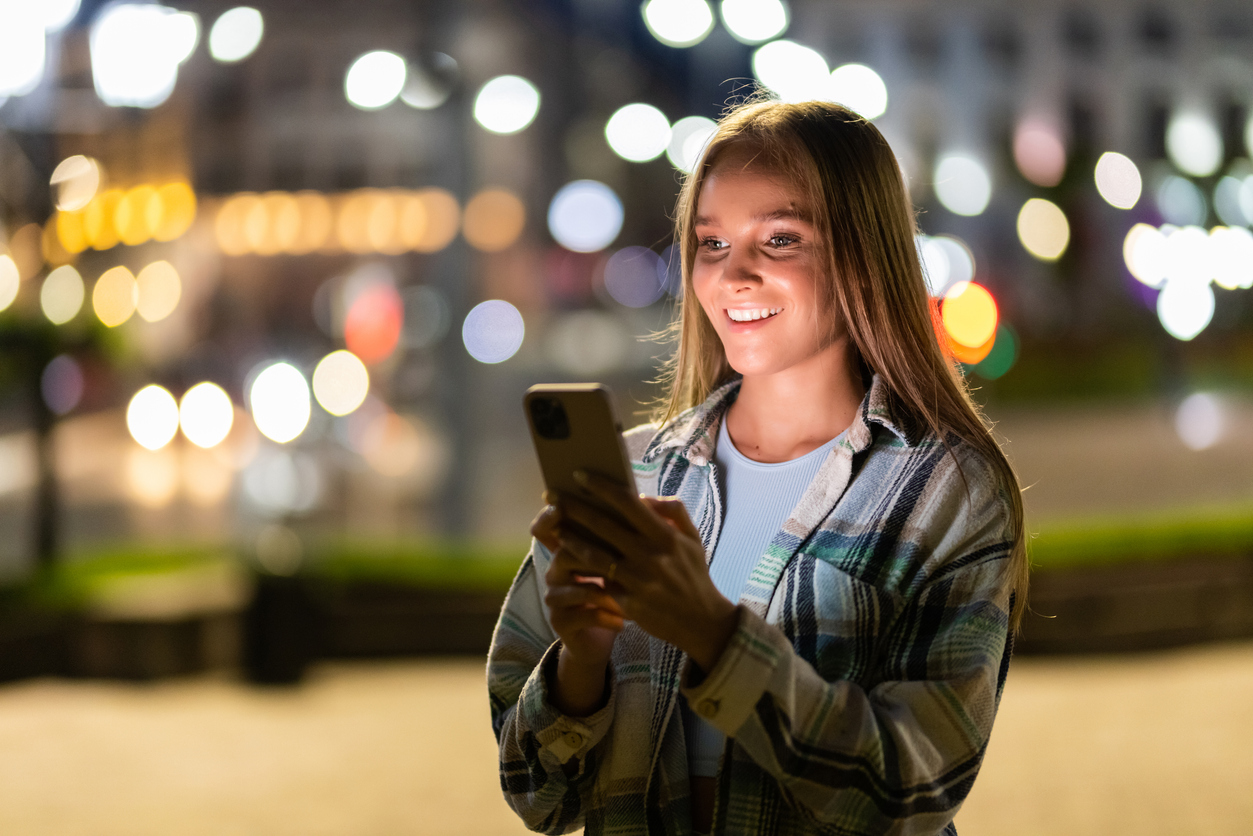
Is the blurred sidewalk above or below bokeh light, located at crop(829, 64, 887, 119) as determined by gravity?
below

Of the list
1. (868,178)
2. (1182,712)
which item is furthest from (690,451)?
(1182,712)

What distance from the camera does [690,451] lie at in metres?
2.21

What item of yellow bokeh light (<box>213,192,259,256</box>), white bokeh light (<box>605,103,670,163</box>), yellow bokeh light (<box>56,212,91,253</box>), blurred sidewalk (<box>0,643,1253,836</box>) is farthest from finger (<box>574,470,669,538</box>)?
yellow bokeh light (<box>213,192,259,256</box>)

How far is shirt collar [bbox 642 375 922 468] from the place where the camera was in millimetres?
1972

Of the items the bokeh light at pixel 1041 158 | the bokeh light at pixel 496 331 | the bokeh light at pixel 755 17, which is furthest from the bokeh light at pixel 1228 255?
the bokeh light at pixel 496 331

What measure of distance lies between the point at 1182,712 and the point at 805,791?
5474 millimetres

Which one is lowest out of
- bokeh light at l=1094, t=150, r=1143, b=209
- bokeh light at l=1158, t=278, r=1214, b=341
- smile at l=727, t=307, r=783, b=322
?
bokeh light at l=1158, t=278, r=1214, b=341

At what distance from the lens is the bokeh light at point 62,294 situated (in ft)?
30.5

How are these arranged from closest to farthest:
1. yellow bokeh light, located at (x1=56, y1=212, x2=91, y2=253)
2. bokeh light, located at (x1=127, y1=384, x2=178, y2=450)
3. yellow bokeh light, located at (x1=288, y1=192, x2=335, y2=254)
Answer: yellow bokeh light, located at (x1=56, y1=212, x2=91, y2=253) → bokeh light, located at (x1=127, y1=384, x2=178, y2=450) → yellow bokeh light, located at (x1=288, y1=192, x2=335, y2=254)

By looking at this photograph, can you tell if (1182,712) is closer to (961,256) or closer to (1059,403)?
(1059,403)

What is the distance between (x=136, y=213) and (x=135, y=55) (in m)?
2.35

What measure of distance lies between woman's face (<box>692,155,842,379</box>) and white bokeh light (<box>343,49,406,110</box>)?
25.1 ft

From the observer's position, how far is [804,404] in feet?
6.98

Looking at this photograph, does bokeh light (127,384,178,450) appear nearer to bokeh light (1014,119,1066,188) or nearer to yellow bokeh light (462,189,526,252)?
bokeh light (1014,119,1066,188)
